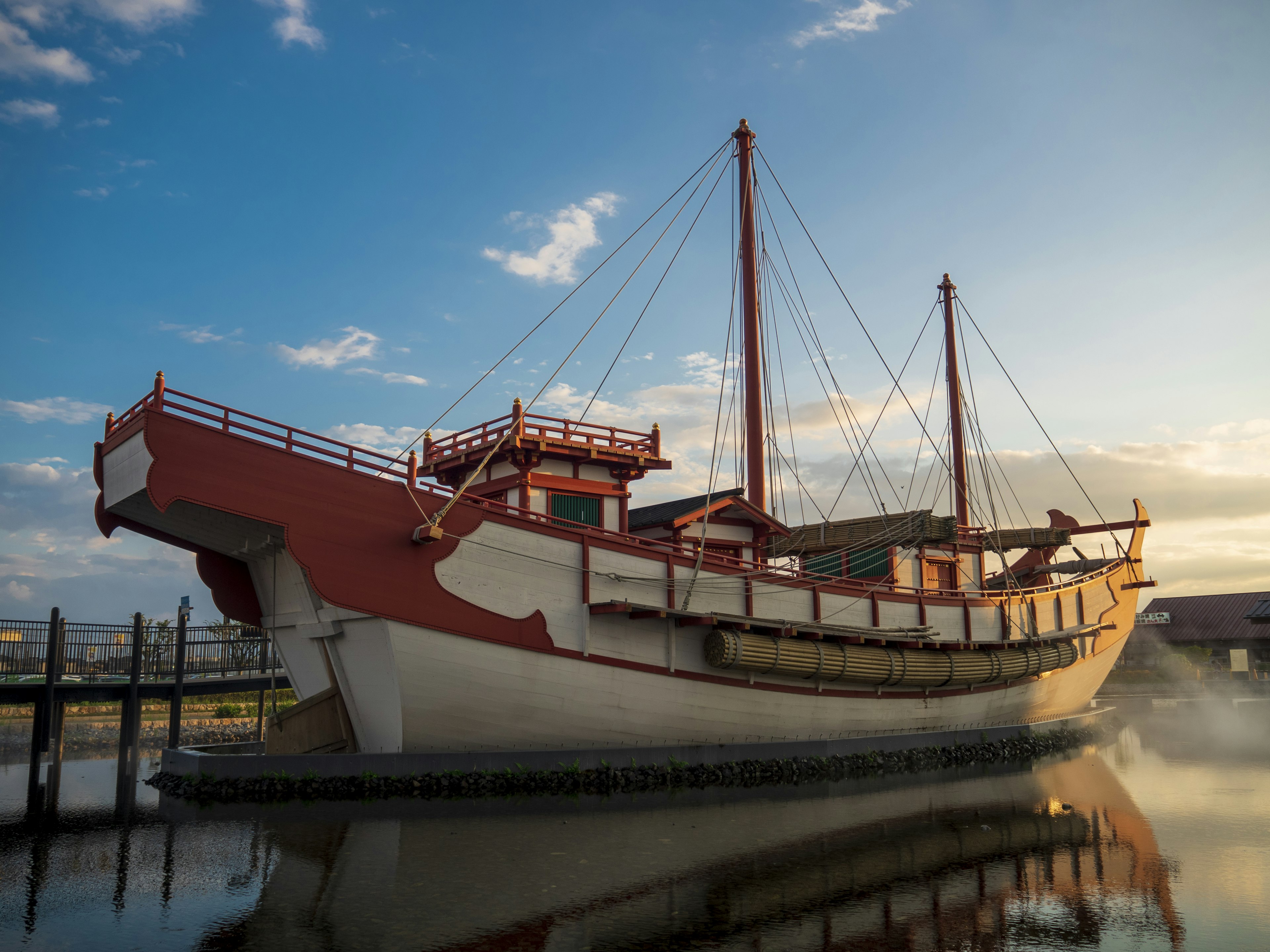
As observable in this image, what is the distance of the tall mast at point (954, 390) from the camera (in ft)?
116

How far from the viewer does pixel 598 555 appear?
1579 cm

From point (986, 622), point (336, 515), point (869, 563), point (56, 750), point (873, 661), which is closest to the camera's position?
point (336, 515)

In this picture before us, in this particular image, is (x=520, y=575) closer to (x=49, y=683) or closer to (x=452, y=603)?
(x=452, y=603)

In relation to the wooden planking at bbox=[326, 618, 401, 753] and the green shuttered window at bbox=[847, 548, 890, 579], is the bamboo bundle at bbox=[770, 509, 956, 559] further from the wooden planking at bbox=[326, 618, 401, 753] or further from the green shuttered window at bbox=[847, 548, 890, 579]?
the wooden planking at bbox=[326, 618, 401, 753]

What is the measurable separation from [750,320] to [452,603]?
12722 millimetres

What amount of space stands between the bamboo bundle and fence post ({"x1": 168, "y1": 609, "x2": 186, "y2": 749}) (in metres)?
14.8

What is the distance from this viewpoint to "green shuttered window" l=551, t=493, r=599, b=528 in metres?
20.2

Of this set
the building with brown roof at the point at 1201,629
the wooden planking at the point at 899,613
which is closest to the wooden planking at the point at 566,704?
the wooden planking at the point at 899,613

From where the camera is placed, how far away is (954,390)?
35594mm

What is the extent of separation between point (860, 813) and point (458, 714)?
641 centimetres

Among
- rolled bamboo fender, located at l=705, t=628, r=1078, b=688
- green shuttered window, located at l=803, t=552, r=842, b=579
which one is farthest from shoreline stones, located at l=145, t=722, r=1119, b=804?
green shuttered window, located at l=803, t=552, r=842, b=579

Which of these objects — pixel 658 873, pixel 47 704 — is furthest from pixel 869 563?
pixel 47 704

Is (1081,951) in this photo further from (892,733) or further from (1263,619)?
(1263,619)

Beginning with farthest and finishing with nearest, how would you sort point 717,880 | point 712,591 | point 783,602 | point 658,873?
point 783,602 → point 712,591 → point 658,873 → point 717,880
